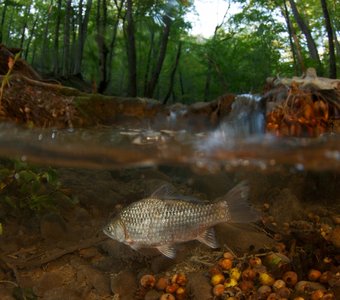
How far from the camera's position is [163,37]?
1562 centimetres

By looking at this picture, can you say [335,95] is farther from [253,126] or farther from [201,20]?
[201,20]

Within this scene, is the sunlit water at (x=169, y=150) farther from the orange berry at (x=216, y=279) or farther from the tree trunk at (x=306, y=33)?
the tree trunk at (x=306, y=33)

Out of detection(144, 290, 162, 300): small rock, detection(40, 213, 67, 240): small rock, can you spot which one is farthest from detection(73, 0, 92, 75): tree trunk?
detection(144, 290, 162, 300): small rock

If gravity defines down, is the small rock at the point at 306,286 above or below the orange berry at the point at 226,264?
below

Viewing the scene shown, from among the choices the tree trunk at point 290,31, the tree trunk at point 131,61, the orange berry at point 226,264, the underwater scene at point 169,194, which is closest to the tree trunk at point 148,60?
the tree trunk at point 131,61

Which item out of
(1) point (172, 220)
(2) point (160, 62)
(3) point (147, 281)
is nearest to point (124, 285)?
(3) point (147, 281)

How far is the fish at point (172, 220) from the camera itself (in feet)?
13.8

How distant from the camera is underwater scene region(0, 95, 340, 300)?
427 centimetres

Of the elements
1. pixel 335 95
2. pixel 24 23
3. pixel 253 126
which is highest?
pixel 24 23

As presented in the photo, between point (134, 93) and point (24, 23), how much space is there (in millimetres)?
6456

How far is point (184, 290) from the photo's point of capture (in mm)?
4379

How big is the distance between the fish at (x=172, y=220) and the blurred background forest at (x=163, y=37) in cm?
963

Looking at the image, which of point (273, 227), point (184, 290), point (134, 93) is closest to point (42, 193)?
point (184, 290)

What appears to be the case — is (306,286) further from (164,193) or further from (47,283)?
(47,283)
